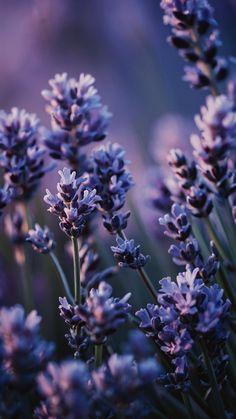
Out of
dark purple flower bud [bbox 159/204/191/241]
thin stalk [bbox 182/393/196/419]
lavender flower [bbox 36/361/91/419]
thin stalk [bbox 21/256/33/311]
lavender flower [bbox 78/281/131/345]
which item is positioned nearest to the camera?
lavender flower [bbox 36/361/91/419]

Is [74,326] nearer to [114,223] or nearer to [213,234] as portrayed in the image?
[114,223]

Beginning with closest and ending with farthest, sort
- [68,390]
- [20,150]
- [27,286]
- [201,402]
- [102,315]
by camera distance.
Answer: [68,390]
[102,315]
[201,402]
[20,150]
[27,286]

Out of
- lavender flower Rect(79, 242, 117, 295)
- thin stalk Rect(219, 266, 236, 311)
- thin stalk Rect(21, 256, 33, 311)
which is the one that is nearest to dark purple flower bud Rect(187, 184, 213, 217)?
thin stalk Rect(219, 266, 236, 311)

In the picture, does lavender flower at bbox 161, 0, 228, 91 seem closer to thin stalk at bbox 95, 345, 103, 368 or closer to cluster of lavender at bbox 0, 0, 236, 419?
cluster of lavender at bbox 0, 0, 236, 419

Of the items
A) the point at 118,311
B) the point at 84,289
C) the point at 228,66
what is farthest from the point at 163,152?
the point at 118,311

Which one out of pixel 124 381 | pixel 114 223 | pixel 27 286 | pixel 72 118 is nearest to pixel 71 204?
pixel 114 223

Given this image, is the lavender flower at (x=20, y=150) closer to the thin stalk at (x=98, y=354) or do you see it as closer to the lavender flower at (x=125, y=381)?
the thin stalk at (x=98, y=354)

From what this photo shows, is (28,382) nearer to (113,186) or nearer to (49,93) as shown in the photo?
(113,186)
